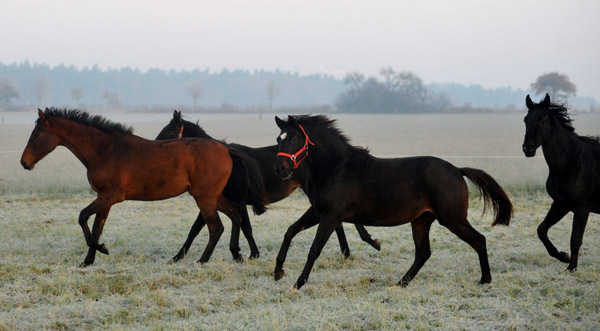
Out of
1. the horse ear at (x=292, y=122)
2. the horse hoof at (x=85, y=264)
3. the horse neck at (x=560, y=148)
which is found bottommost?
the horse hoof at (x=85, y=264)

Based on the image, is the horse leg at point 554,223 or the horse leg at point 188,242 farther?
the horse leg at point 188,242

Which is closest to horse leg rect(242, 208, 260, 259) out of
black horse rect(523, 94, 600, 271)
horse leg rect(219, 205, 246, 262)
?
horse leg rect(219, 205, 246, 262)

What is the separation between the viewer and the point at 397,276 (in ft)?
22.0

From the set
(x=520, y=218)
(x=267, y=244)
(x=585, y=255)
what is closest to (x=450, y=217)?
(x=585, y=255)

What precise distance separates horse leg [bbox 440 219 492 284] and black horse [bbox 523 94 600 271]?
3.96ft

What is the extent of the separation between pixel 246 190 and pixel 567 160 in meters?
3.82

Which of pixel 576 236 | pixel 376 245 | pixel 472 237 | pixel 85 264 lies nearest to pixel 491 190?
pixel 472 237

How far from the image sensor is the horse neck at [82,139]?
7250 millimetres

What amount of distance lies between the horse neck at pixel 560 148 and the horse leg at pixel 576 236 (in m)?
0.54

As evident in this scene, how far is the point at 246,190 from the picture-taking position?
7762mm

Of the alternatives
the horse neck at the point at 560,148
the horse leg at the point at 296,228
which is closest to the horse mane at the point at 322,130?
the horse leg at the point at 296,228

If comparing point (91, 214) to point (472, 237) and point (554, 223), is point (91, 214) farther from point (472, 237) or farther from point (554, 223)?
point (554, 223)

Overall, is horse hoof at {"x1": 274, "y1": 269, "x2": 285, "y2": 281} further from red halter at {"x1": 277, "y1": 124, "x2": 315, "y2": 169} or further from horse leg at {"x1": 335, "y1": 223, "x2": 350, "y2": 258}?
horse leg at {"x1": 335, "y1": 223, "x2": 350, "y2": 258}

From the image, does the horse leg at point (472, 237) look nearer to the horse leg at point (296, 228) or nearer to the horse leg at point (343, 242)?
the horse leg at point (296, 228)
